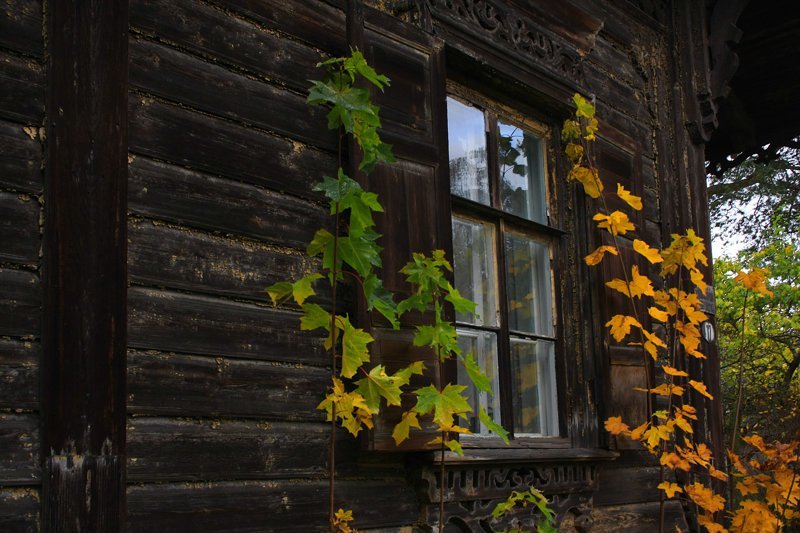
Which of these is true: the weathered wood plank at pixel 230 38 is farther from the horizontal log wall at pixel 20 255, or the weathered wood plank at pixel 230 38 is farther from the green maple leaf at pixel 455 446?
the green maple leaf at pixel 455 446

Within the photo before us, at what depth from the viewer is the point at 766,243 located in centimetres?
1633

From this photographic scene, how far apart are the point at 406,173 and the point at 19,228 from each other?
1.51 meters

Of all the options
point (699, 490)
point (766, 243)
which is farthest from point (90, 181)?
point (766, 243)

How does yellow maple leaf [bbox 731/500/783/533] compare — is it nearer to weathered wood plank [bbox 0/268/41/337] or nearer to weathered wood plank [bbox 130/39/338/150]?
weathered wood plank [bbox 130/39/338/150]

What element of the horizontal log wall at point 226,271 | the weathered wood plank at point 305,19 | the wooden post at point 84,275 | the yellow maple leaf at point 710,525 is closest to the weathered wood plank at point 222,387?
the horizontal log wall at point 226,271

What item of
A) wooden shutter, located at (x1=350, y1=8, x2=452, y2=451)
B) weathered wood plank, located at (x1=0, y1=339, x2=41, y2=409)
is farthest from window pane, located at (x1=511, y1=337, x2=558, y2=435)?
weathered wood plank, located at (x1=0, y1=339, x2=41, y2=409)

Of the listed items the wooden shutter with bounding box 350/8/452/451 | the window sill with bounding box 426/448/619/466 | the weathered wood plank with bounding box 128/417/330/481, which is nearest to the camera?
the weathered wood plank with bounding box 128/417/330/481

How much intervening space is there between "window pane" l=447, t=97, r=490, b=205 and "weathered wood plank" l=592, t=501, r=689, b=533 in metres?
1.60

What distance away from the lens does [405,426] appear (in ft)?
10.2

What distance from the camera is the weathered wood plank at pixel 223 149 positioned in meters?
2.76

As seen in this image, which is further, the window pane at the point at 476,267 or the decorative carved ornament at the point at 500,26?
the window pane at the point at 476,267

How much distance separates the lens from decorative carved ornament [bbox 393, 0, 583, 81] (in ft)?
12.6

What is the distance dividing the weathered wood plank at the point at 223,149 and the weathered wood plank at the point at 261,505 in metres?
0.93

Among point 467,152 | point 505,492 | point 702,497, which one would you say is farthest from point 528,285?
point 702,497
